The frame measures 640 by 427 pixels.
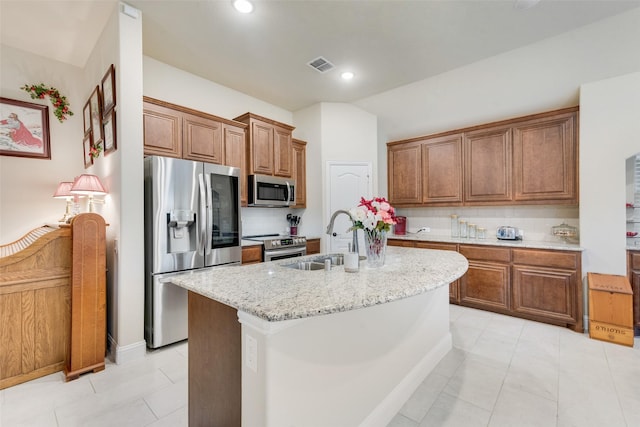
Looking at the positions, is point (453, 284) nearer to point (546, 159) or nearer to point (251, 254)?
point (546, 159)

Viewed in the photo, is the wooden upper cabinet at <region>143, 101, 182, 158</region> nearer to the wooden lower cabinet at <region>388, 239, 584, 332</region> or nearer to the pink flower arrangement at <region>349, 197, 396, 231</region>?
the pink flower arrangement at <region>349, 197, 396, 231</region>

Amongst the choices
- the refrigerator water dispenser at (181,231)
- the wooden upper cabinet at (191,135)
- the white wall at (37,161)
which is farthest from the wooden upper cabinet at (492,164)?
the white wall at (37,161)

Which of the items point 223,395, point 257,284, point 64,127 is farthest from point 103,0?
point 223,395

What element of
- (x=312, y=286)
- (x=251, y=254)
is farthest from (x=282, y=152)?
(x=312, y=286)

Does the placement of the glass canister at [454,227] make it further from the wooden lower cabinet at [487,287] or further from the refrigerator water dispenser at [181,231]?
the refrigerator water dispenser at [181,231]

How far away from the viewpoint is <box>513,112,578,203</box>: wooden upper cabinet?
3162 millimetres

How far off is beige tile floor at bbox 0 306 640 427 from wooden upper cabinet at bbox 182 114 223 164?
2012 millimetres

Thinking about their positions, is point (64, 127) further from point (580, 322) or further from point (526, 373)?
point (580, 322)

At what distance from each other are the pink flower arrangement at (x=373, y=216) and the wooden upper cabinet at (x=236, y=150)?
2191mm

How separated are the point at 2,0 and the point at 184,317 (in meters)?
3.15

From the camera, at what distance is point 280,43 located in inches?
114

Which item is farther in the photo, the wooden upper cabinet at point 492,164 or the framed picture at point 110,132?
the wooden upper cabinet at point 492,164

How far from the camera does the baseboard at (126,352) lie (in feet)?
7.64

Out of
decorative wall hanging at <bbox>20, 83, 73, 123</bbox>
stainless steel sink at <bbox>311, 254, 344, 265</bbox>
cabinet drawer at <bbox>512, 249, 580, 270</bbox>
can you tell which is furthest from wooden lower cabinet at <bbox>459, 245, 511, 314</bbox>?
decorative wall hanging at <bbox>20, 83, 73, 123</bbox>
